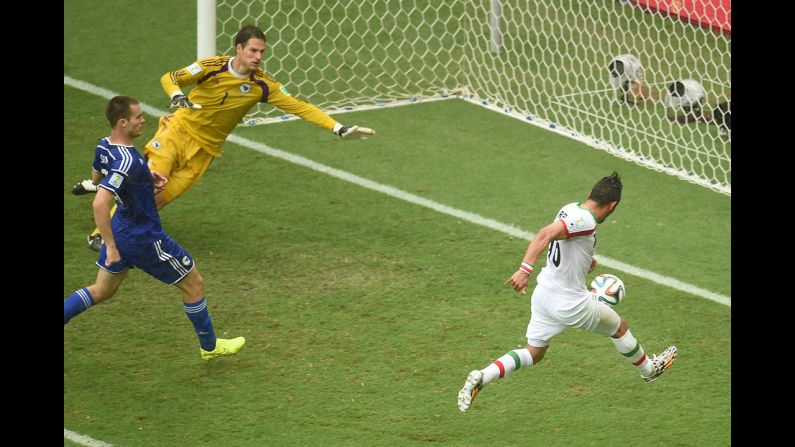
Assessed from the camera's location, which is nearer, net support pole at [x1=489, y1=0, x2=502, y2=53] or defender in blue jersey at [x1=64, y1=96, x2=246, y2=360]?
defender in blue jersey at [x1=64, y1=96, x2=246, y2=360]

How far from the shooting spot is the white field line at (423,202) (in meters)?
9.21

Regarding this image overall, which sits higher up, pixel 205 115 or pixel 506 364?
pixel 205 115

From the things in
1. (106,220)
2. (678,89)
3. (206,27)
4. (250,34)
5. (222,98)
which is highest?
(250,34)

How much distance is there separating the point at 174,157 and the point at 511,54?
5.26m

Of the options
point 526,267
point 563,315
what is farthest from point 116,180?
point 563,315

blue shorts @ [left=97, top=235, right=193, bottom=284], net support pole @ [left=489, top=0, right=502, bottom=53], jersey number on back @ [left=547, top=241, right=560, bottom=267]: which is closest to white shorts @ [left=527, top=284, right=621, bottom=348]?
jersey number on back @ [left=547, top=241, right=560, bottom=267]

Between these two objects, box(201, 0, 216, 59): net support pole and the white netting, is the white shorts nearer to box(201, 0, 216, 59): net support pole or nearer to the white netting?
the white netting

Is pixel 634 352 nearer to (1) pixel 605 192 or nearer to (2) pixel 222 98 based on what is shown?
(1) pixel 605 192

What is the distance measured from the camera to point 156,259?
295 inches

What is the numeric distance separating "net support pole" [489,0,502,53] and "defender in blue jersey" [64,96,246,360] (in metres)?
6.45

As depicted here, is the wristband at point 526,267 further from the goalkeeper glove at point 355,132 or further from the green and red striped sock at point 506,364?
the goalkeeper glove at point 355,132

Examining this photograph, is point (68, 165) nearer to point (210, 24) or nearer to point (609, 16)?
point (210, 24)

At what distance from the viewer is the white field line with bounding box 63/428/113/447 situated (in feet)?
22.6

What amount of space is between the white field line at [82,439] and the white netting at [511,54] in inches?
231
